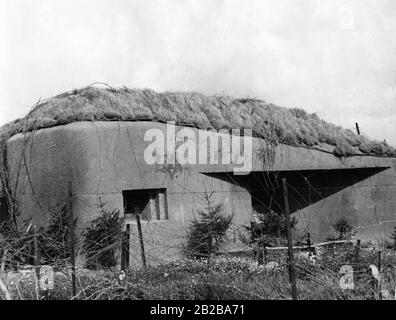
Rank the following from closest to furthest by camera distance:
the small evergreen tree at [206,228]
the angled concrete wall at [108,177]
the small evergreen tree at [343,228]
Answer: the angled concrete wall at [108,177], the small evergreen tree at [206,228], the small evergreen tree at [343,228]

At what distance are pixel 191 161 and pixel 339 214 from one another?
479 centimetres

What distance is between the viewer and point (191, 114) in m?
10.6

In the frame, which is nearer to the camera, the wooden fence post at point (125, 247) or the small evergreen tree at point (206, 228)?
the wooden fence post at point (125, 247)

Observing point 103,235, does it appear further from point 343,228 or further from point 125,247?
point 343,228

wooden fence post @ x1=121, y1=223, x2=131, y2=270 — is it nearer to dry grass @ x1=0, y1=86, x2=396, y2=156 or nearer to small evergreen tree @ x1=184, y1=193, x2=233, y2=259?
small evergreen tree @ x1=184, y1=193, x2=233, y2=259

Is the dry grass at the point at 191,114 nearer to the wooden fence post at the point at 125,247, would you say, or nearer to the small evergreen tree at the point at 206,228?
the small evergreen tree at the point at 206,228

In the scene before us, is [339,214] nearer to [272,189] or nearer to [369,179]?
[369,179]

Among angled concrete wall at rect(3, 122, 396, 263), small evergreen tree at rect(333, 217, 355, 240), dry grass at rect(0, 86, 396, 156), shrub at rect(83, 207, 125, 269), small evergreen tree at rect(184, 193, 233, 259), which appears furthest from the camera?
small evergreen tree at rect(333, 217, 355, 240)

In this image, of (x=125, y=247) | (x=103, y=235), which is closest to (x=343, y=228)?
(x=103, y=235)

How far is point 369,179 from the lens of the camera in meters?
13.5

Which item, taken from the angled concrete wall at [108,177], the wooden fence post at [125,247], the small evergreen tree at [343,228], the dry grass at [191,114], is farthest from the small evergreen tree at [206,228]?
the small evergreen tree at [343,228]

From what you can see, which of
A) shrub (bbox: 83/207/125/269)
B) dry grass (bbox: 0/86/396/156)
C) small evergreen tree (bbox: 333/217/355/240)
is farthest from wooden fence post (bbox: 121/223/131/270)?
small evergreen tree (bbox: 333/217/355/240)

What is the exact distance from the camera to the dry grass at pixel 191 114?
987cm

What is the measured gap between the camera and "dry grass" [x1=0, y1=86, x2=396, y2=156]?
9.87m
